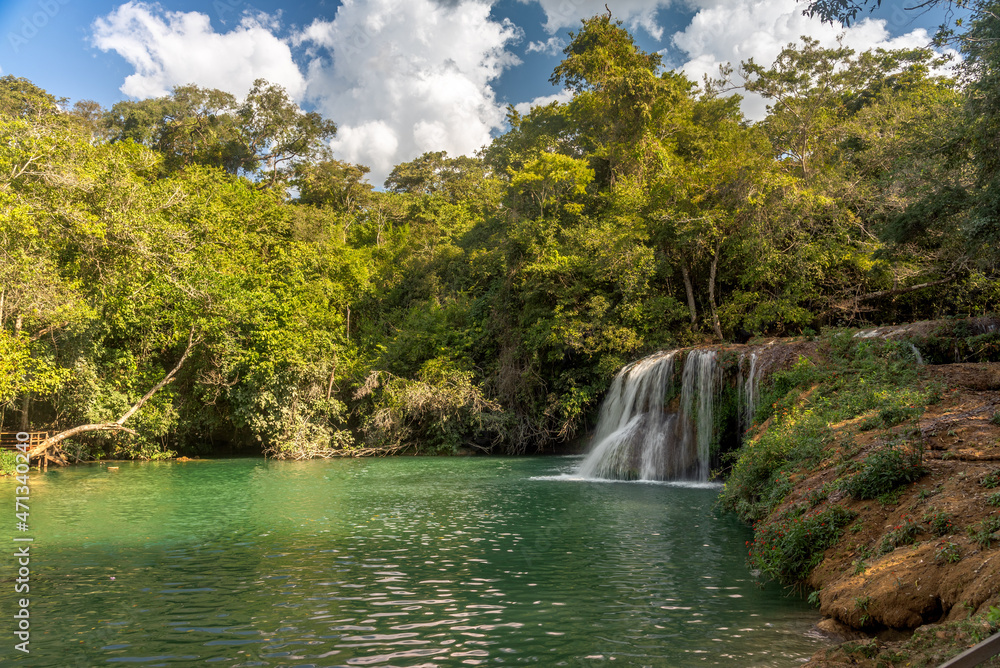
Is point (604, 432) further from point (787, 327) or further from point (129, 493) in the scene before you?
point (129, 493)

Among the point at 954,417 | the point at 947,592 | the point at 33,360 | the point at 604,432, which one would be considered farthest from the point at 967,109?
the point at 33,360

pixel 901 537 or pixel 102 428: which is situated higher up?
pixel 102 428

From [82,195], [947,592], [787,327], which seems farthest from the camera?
[787,327]

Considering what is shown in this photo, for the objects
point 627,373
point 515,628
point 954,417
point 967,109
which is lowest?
point 515,628

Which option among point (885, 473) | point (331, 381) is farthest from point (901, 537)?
point (331, 381)

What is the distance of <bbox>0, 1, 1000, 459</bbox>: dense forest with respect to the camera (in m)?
18.4

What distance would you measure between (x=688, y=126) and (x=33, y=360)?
88.6 ft

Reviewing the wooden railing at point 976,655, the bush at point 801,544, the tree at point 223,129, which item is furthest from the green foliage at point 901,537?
the tree at point 223,129

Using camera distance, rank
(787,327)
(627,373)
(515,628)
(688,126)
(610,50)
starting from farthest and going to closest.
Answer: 1. (610,50)
2. (688,126)
3. (787,327)
4. (627,373)
5. (515,628)

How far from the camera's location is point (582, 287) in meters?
25.0

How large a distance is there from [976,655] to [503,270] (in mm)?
26459

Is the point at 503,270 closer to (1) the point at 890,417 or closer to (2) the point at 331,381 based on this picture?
(2) the point at 331,381

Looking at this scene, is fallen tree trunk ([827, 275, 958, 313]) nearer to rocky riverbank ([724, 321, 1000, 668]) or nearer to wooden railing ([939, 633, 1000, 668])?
rocky riverbank ([724, 321, 1000, 668])

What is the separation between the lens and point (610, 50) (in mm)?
31938
